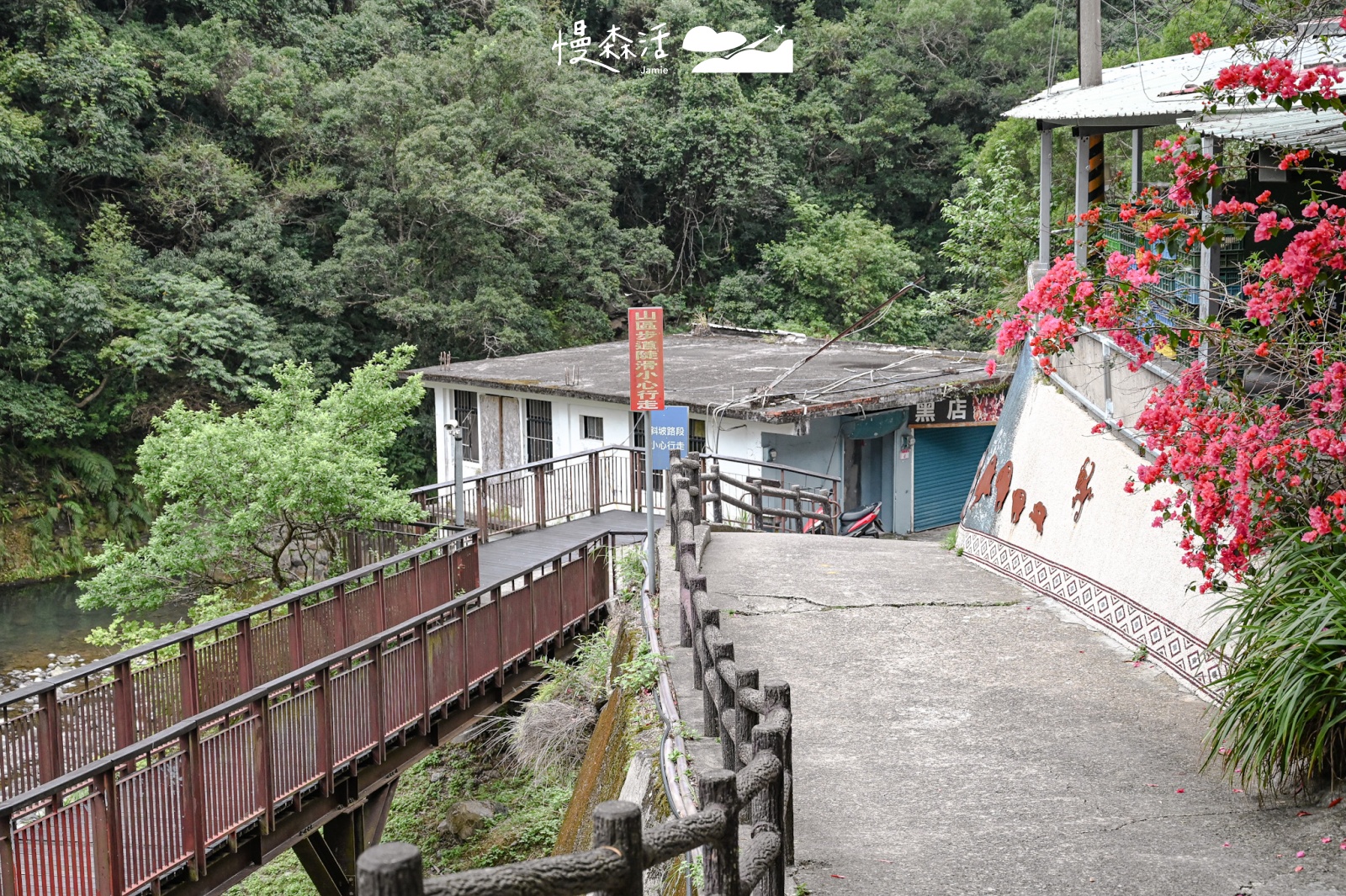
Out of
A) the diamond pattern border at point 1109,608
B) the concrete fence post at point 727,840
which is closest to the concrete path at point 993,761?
the diamond pattern border at point 1109,608

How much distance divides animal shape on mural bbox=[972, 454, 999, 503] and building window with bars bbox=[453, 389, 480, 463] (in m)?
15.8

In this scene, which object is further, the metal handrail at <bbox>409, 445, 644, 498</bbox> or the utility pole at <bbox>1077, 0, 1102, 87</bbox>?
the metal handrail at <bbox>409, 445, 644, 498</bbox>

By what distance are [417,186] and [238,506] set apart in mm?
18860

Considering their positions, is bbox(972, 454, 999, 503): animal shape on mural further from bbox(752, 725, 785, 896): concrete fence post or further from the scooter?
bbox(752, 725, 785, 896): concrete fence post

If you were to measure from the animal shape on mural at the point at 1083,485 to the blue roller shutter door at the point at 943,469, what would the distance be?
44.9ft

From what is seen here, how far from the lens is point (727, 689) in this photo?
18.3 ft

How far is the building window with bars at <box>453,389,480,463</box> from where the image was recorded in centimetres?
2728

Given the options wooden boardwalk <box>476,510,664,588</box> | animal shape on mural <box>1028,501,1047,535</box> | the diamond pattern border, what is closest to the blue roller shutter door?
wooden boardwalk <box>476,510,664,588</box>

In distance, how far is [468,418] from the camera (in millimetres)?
27156

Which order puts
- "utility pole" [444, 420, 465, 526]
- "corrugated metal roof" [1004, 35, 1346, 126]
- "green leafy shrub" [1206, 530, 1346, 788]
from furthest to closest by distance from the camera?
"utility pole" [444, 420, 465, 526]
"corrugated metal roof" [1004, 35, 1346, 126]
"green leafy shrub" [1206, 530, 1346, 788]

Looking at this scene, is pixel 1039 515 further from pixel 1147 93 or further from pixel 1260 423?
pixel 1260 423

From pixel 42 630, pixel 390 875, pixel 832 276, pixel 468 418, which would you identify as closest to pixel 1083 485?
pixel 390 875

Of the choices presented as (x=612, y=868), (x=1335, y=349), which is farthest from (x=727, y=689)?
(x=1335, y=349)

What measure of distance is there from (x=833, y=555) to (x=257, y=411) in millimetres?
9891
